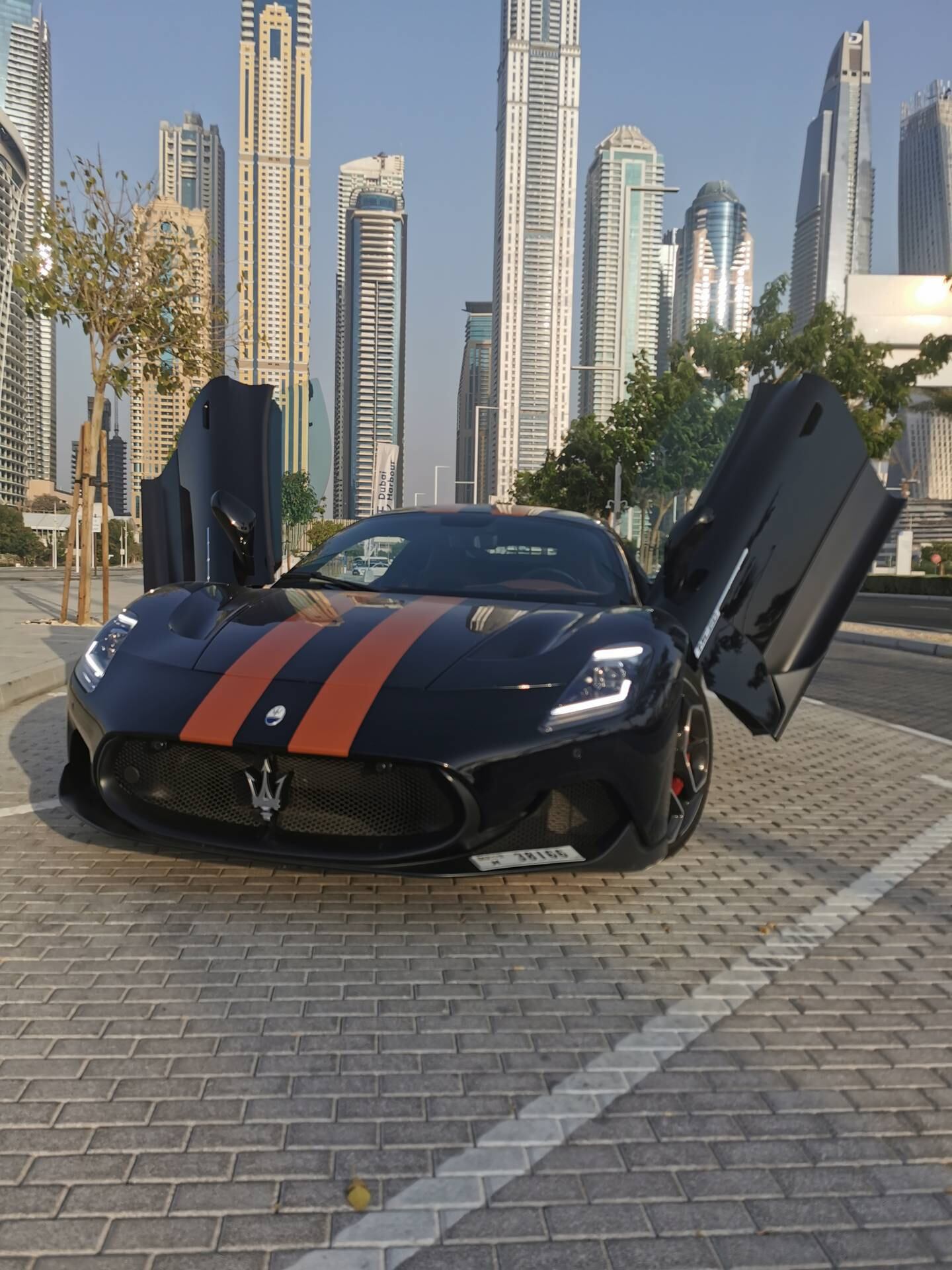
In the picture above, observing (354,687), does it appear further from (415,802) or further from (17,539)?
(17,539)

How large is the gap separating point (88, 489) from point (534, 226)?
171556 millimetres

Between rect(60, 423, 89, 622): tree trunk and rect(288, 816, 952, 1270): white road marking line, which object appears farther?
rect(60, 423, 89, 622): tree trunk

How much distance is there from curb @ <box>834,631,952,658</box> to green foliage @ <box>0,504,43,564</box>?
291 feet

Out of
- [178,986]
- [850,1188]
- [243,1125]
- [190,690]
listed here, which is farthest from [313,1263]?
[190,690]

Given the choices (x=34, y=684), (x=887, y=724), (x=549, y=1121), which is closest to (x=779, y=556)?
(x=549, y=1121)

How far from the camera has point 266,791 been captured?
3201 mm

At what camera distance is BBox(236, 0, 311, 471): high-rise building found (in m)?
147

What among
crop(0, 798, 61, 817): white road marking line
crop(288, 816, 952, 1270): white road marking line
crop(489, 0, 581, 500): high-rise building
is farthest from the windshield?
crop(489, 0, 581, 500): high-rise building

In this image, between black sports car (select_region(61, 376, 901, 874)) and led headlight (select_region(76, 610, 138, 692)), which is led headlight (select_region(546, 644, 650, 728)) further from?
led headlight (select_region(76, 610, 138, 692))

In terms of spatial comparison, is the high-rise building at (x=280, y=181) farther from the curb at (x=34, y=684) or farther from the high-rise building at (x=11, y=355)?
the curb at (x=34, y=684)

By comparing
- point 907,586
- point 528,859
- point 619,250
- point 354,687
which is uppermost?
point 619,250

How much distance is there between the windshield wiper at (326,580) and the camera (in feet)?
15.1

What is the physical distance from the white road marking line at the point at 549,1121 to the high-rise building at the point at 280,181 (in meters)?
134

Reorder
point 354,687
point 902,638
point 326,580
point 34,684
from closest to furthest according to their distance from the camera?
point 354,687
point 326,580
point 34,684
point 902,638
